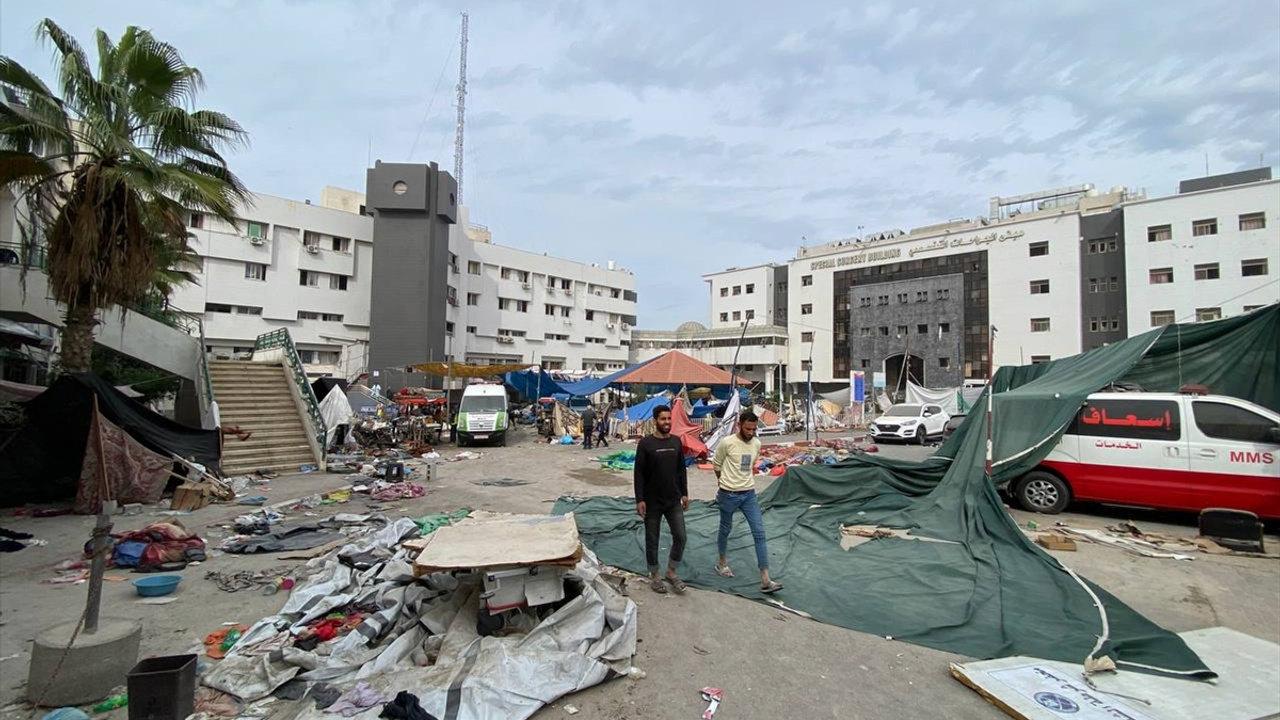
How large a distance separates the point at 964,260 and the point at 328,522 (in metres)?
51.4

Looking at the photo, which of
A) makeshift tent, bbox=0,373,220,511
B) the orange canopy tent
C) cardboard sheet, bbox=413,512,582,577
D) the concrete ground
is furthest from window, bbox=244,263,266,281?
cardboard sheet, bbox=413,512,582,577

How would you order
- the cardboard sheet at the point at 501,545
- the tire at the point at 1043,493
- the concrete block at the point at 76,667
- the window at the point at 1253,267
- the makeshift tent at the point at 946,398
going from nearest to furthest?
the concrete block at the point at 76,667
the cardboard sheet at the point at 501,545
the tire at the point at 1043,493
the makeshift tent at the point at 946,398
the window at the point at 1253,267

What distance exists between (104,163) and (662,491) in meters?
10.4

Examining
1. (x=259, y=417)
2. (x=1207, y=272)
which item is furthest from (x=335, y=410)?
(x=1207, y=272)

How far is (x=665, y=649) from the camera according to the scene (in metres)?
4.38

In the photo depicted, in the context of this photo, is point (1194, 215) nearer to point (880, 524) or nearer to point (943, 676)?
point (880, 524)

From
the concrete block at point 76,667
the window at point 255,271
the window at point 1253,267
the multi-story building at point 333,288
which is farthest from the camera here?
the window at point 255,271

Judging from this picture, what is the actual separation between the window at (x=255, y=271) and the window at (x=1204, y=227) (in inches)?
2270

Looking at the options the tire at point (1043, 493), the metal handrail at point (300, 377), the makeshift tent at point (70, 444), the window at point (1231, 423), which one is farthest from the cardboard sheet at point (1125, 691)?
the metal handrail at point (300, 377)

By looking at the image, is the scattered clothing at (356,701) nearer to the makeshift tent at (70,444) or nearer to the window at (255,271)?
the makeshift tent at (70,444)

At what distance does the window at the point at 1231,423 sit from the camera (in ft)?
24.5

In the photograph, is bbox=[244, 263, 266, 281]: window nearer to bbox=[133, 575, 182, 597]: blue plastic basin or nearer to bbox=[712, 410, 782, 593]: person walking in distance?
bbox=[133, 575, 182, 597]: blue plastic basin

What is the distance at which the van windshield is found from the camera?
2062 cm

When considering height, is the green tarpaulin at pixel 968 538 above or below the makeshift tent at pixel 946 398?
below
